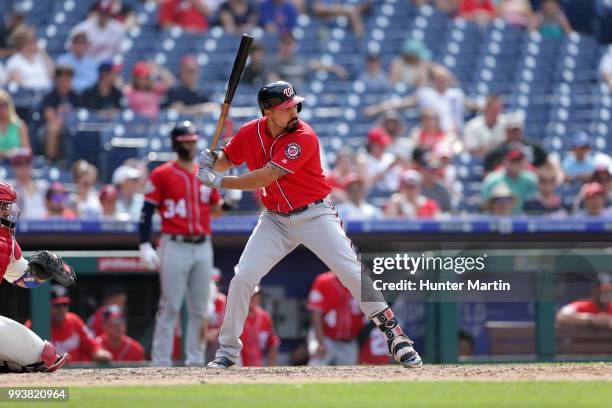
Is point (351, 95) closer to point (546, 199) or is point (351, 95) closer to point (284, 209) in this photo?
point (546, 199)

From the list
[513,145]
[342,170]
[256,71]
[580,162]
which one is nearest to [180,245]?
[342,170]

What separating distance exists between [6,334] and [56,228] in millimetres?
2822

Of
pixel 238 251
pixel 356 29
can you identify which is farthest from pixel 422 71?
pixel 238 251

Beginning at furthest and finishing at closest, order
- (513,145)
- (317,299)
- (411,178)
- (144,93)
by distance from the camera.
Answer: (144,93), (513,145), (411,178), (317,299)

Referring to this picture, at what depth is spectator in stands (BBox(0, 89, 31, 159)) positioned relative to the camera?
10.8 metres

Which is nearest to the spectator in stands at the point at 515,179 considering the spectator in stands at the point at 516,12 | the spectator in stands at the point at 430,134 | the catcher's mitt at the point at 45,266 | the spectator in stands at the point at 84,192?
the spectator in stands at the point at 430,134

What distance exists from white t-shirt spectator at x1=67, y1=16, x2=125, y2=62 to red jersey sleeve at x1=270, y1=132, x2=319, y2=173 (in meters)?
6.46

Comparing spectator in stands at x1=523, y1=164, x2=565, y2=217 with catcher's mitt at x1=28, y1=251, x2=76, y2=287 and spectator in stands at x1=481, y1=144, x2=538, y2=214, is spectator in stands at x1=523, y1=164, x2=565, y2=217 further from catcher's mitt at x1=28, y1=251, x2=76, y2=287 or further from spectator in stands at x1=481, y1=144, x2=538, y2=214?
catcher's mitt at x1=28, y1=251, x2=76, y2=287

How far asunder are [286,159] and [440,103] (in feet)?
20.4

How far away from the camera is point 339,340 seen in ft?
31.2

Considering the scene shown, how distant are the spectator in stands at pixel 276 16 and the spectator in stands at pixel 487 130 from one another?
8.32 feet

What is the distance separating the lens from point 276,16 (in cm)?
1360

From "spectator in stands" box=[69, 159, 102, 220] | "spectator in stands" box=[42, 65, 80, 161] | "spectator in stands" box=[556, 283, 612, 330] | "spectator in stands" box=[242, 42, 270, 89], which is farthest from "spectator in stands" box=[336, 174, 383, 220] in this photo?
"spectator in stands" box=[42, 65, 80, 161]

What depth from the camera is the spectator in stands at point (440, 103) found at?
492 inches
